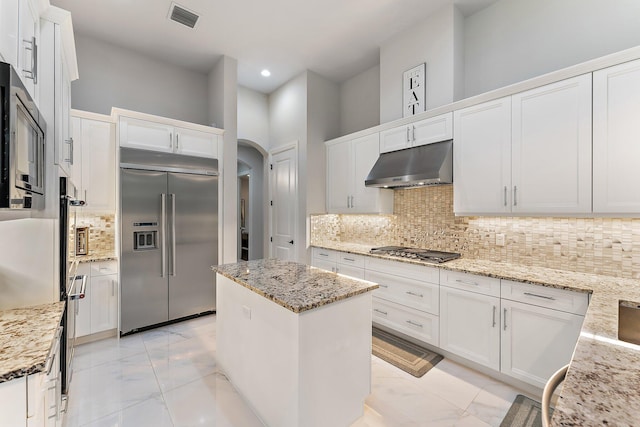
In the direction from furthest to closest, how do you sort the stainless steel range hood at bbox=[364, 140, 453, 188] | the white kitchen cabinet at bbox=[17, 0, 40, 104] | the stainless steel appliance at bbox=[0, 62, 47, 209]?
the stainless steel range hood at bbox=[364, 140, 453, 188] → the white kitchen cabinet at bbox=[17, 0, 40, 104] → the stainless steel appliance at bbox=[0, 62, 47, 209]

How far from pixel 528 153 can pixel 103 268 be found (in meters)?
4.26

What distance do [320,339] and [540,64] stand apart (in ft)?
10.2

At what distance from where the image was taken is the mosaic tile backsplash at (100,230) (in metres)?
3.32

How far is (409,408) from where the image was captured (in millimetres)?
2031

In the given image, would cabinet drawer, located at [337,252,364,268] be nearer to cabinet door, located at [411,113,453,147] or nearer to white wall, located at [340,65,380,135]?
cabinet door, located at [411,113,453,147]

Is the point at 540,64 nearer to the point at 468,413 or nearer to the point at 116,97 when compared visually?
the point at 468,413

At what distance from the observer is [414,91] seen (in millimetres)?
3285

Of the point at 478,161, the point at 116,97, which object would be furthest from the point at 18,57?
the point at 478,161

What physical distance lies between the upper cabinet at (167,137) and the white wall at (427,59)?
7.52 feet

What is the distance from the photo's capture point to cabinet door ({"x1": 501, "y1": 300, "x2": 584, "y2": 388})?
196 cm

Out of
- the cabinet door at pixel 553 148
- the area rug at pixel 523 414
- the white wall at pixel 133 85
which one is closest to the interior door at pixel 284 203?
the white wall at pixel 133 85

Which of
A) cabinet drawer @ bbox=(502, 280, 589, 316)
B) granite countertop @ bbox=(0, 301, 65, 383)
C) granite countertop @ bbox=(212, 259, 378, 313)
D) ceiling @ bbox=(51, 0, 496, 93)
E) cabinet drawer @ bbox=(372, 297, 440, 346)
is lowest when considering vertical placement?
cabinet drawer @ bbox=(372, 297, 440, 346)

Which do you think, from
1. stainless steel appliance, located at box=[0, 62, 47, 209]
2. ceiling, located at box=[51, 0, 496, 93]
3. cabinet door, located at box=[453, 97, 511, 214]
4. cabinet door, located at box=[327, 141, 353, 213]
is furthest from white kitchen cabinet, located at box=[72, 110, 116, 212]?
cabinet door, located at box=[453, 97, 511, 214]

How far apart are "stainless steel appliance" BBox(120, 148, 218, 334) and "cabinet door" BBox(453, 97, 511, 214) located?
2.91 metres
